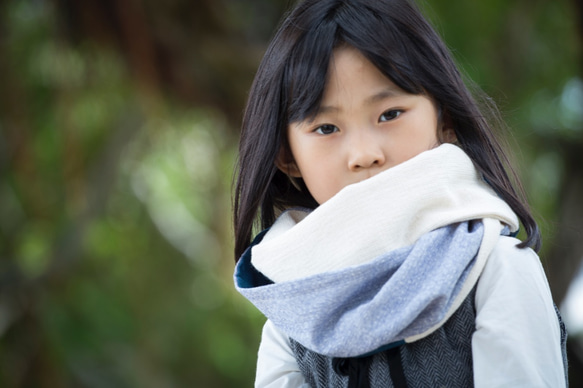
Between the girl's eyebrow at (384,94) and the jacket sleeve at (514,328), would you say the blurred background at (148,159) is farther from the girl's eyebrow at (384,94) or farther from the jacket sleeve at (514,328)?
the jacket sleeve at (514,328)

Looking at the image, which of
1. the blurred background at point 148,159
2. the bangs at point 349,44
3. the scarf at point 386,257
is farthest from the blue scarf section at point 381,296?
the blurred background at point 148,159

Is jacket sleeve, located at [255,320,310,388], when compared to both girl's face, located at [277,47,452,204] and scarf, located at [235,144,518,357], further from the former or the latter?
girl's face, located at [277,47,452,204]

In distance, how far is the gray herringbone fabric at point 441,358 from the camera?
1136 mm

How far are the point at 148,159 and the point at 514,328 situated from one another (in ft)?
16.2

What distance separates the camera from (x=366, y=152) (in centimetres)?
119

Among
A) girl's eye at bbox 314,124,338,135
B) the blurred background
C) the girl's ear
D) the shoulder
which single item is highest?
girl's eye at bbox 314,124,338,135

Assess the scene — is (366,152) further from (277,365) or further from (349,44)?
(277,365)

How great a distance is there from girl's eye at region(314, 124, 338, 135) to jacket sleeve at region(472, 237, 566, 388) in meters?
0.30

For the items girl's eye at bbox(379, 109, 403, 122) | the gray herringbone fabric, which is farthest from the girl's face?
the gray herringbone fabric

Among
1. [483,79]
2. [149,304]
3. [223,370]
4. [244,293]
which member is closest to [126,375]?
[149,304]

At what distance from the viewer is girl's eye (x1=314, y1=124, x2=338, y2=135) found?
1233mm

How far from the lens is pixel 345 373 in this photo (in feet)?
3.96

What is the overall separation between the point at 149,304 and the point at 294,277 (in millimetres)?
4432

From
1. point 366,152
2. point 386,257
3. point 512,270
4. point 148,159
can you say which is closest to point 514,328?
point 512,270
